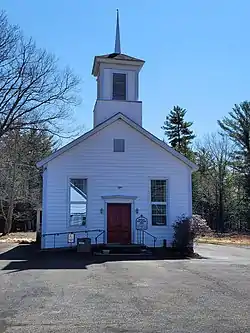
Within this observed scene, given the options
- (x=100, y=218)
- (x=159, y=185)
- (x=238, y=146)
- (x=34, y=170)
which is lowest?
(x=100, y=218)

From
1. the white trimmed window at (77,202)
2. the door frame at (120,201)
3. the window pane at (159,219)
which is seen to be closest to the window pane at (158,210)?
the window pane at (159,219)

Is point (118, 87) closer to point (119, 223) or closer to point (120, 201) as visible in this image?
point (120, 201)

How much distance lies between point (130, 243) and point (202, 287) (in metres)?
12.4

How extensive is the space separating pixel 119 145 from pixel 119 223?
156 inches

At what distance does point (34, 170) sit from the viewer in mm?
43000

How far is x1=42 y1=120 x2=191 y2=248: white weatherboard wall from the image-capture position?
74.4ft

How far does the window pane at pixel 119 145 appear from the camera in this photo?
77.9 feet

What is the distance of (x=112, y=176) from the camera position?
76.7ft

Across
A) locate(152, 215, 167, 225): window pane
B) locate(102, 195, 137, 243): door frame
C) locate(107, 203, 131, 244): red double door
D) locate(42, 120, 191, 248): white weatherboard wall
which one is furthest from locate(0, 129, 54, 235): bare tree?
locate(152, 215, 167, 225): window pane

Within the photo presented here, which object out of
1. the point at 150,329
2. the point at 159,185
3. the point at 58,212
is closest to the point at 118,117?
Answer: the point at 159,185

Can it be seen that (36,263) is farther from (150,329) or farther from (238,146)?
(238,146)

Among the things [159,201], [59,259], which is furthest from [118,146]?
[59,259]

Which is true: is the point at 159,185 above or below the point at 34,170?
below

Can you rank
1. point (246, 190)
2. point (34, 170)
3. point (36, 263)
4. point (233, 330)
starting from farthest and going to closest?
point (246, 190) < point (34, 170) < point (36, 263) < point (233, 330)
